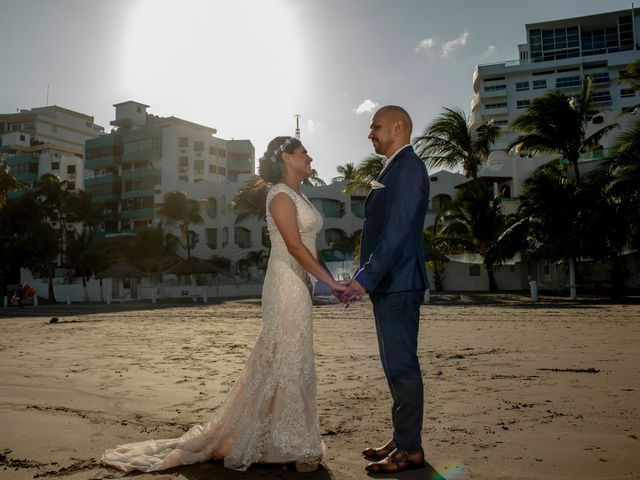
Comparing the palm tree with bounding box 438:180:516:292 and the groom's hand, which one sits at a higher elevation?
the palm tree with bounding box 438:180:516:292

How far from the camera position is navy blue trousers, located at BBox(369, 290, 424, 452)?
302cm

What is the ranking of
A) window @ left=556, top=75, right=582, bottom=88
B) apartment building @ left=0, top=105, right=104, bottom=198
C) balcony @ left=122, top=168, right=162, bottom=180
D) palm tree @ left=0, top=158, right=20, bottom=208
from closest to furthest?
1. palm tree @ left=0, top=158, right=20, bottom=208
2. balcony @ left=122, top=168, right=162, bottom=180
3. window @ left=556, top=75, right=582, bottom=88
4. apartment building @ left=0, top=105, right=104, bottom=198

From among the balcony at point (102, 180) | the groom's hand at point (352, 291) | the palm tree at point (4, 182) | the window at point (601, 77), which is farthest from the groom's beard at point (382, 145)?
the window at point (601, 77)

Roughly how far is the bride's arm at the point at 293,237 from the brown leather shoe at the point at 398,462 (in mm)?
977

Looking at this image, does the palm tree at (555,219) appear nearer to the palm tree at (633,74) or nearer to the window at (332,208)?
the palm tree at (633,74)

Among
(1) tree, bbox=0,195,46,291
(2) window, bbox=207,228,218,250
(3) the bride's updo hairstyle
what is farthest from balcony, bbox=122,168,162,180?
(3) the bride's updo hairstyle

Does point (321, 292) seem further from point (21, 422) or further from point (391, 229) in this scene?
point (21, 422)

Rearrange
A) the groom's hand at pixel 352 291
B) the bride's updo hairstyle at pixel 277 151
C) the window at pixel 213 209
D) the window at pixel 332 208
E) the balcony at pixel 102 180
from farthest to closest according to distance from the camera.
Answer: the balcony at pixel 102 180
the window at pixel 213 209
the window at pixel 332 208
the bride's updo hairstyle at pixel 277 151
the groom's hand at pixel 352 291

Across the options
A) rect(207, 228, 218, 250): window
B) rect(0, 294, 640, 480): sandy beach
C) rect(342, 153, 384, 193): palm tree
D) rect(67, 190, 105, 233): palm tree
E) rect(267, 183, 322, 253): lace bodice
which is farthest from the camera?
rect(67, 190, 105, 233): palm tree

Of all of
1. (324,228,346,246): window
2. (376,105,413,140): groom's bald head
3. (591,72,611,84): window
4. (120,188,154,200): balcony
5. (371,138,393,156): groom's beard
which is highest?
(591,72,611,84): window

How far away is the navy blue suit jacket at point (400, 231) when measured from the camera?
9.82 feet

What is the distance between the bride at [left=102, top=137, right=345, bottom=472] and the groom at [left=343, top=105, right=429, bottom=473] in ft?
0.86

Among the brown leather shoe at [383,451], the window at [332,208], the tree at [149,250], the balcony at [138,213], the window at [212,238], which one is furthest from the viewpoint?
the balcony at [138,213]

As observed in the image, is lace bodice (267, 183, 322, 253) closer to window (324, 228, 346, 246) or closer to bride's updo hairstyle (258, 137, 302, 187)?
bride's updo hairstyle (258, 137, 302, 187)
